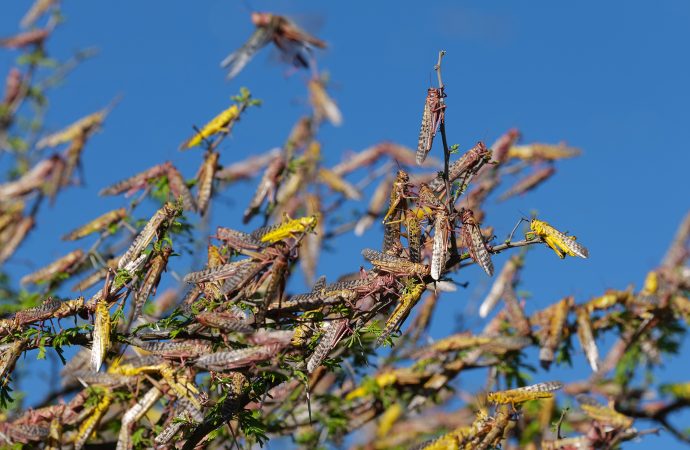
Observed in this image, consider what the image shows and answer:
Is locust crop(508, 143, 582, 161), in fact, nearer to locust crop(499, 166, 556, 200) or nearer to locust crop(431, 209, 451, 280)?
locust crop(499, 166, 556, 200)

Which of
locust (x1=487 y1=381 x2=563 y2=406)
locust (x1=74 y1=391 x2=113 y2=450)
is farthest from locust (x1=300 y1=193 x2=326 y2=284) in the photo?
locust (x1=487 y1=381 x2=563 y2=406)

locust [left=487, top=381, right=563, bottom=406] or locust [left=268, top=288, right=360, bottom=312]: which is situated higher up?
locust [left=268, top=288, right=360, bottom=312]

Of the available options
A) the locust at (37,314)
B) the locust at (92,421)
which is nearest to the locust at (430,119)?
the locust at (37,314)

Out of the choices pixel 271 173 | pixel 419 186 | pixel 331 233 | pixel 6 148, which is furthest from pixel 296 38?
pixel 6 148

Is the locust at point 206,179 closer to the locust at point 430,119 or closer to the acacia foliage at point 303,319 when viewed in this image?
the acacia foliage at point 303,319

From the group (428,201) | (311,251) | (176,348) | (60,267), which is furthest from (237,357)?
(311,251)

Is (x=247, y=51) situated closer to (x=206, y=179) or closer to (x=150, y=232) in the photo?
(x=206, y=179)
